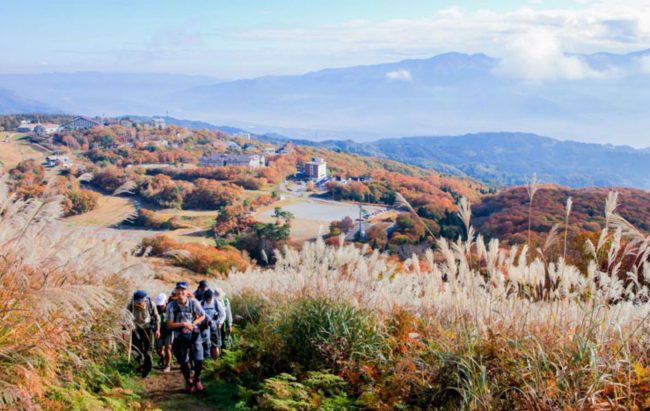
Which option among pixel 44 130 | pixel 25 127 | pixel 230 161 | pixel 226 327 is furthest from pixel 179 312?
pixel 25 127

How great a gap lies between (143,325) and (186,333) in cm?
80

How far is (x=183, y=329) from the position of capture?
5.59 m

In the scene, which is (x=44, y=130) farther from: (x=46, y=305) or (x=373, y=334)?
(x=46, y=305)

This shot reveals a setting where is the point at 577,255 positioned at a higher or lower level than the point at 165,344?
lower

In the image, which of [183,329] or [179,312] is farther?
[179,312]

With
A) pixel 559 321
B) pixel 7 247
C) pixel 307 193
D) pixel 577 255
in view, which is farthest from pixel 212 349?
pixel 307 193

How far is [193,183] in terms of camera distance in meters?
69.4

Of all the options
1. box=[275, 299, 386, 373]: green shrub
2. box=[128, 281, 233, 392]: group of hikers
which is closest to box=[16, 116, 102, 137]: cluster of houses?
box=[128, 281, 233, 392]: group of hikers

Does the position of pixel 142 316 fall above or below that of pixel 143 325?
above

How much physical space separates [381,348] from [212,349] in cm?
255

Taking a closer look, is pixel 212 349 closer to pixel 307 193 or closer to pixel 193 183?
pixel 193 183

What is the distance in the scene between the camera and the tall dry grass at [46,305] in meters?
3.34

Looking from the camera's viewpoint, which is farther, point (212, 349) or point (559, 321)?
point (212, 349)

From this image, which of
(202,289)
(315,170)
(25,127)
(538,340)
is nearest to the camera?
(538,340)
